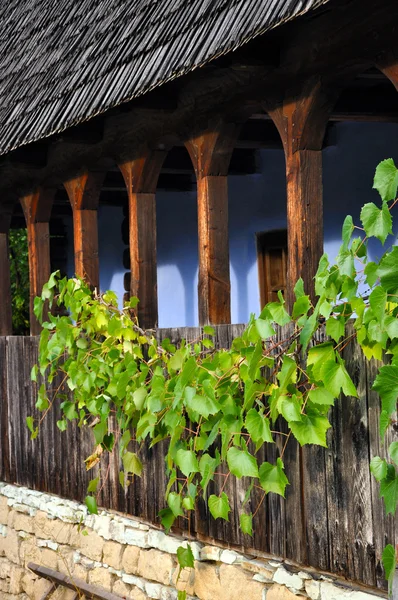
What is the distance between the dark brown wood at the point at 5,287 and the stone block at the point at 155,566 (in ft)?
10.7

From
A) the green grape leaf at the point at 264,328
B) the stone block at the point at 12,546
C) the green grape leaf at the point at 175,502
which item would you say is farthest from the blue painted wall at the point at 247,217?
the green grape leaf at the point at 264,328

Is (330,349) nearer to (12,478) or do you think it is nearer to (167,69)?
(167,69)

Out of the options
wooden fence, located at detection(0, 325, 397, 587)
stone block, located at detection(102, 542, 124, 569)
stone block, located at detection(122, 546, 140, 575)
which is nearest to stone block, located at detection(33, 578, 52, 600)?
stone block, located at detection(102, 542, 124, 569)

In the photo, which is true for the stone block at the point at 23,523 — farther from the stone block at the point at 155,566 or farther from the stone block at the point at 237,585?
the stone block at the point at 237,585

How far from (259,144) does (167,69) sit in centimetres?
216

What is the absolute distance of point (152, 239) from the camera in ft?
22.0

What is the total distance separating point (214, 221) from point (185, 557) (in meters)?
1.72

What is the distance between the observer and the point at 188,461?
4844 mm

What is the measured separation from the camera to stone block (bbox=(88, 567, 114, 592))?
6.52 m

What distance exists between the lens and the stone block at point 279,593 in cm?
478

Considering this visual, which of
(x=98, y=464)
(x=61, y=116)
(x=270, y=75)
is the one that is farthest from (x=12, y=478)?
(x=270, y=75)

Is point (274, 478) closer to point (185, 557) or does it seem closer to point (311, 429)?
point (311, 429)

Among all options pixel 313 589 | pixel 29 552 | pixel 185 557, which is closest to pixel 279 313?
pixel 313 589

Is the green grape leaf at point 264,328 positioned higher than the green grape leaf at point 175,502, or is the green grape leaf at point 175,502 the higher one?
the green grape leaf at point 264,328
